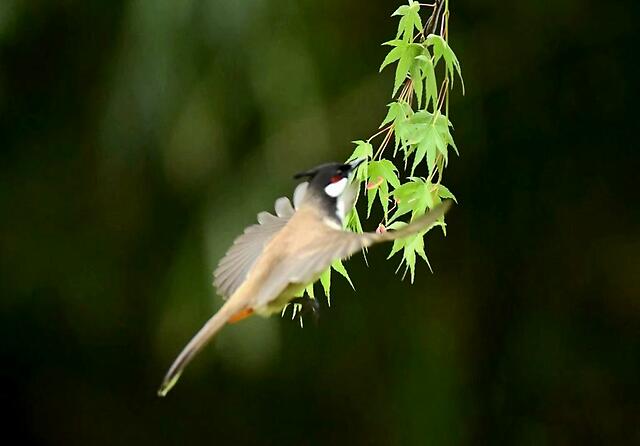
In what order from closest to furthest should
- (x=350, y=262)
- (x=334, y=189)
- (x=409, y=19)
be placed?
A: (x=334, y=189) → (x=409, y=19) → (x=350, y=262)

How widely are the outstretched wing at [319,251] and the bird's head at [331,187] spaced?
32 mm

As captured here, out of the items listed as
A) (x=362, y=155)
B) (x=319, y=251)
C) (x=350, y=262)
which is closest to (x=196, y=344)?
(x=319, y=251)

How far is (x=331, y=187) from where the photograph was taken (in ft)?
2.94

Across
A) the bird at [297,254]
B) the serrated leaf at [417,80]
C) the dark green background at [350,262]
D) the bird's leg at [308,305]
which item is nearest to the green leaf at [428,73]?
the serrated leaf at [417,80]

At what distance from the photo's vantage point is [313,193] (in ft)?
2.97

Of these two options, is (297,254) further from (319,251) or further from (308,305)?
(308,305)

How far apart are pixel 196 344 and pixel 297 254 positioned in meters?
0.12

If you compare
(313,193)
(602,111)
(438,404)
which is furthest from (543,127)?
(313,193)

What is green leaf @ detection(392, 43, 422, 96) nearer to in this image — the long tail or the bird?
the bird

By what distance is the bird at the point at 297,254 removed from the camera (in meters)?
0.74

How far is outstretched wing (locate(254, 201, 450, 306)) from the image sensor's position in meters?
0.73

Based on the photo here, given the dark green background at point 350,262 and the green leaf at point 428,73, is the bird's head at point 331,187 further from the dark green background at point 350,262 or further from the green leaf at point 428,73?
the dark green background at point 350,262

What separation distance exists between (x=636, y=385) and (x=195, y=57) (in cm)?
175

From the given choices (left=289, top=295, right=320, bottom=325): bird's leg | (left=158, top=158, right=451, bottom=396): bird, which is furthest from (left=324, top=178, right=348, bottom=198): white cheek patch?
(left=289, top=295, right=320, bottom=325): bird's leg
